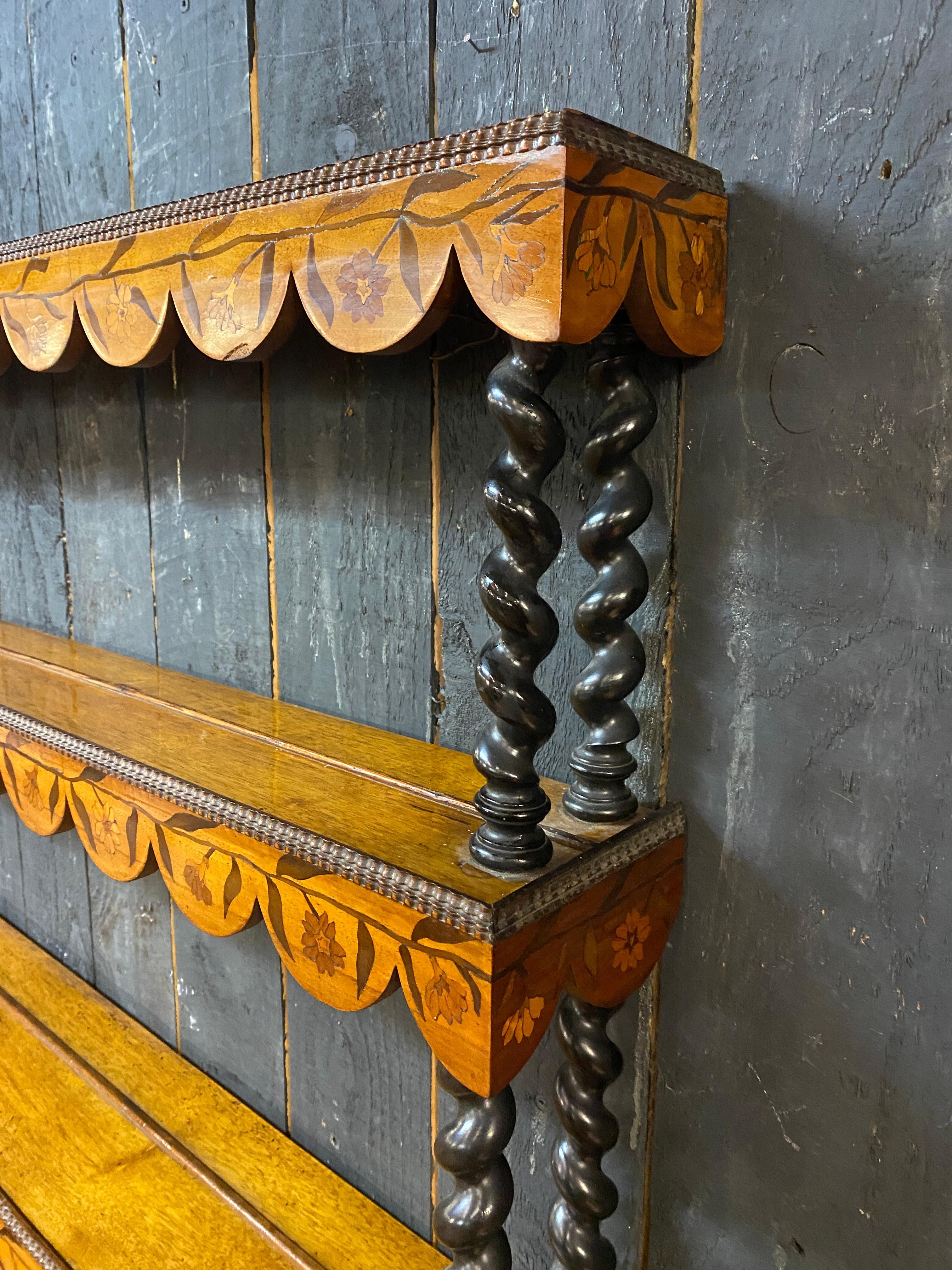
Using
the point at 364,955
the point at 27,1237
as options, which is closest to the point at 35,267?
the point at 364,955

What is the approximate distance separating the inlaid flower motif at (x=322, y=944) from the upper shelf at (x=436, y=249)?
1.15 feet

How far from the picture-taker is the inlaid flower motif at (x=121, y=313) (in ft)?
2.19

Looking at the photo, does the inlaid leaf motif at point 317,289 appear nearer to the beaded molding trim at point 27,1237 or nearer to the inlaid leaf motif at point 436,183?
the inlaid leaf motif at point 436,183

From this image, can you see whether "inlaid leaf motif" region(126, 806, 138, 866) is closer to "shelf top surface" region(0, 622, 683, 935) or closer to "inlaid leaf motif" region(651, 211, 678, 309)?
"shelf top surface" region(0, 622, 683, 935)

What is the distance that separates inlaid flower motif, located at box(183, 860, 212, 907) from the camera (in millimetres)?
672

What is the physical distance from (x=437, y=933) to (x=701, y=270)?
411 millimetres

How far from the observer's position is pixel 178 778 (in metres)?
0.68

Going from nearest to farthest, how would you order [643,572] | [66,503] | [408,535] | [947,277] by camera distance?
1. [947,277]
2. [643,572]
3. [408,535]
4. [66,503]

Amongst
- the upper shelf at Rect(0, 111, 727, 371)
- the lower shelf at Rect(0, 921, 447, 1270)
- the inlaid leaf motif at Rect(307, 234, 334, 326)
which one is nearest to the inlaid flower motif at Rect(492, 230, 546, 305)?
the upper shelf at Rect(0, 111, 727, 371)

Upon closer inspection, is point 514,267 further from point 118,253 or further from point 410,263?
point 118,253

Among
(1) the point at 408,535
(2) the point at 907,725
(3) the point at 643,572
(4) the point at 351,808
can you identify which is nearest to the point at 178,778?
(4) the point at 351,808

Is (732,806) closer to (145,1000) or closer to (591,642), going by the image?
(591,642)

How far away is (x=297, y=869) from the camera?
0.60 meters

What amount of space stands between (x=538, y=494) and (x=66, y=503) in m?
0.79
